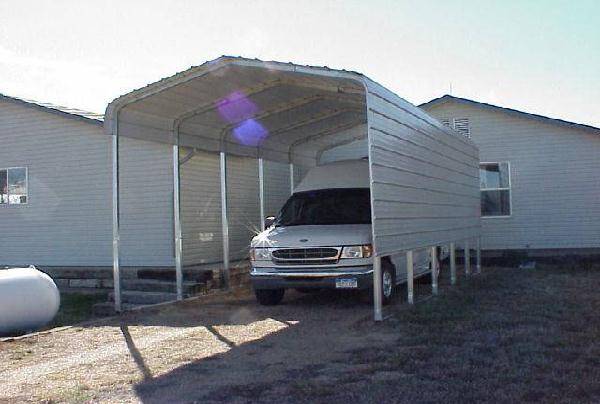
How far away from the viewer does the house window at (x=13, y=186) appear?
1781cm

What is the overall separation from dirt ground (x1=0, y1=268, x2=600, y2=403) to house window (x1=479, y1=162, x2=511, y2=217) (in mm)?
7297

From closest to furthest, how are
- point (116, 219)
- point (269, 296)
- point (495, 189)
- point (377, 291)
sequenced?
point (377, 291), point (116, 219), point (269, 296), point (495, 189)

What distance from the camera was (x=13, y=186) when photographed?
18.0m

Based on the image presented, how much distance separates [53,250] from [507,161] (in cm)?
1209

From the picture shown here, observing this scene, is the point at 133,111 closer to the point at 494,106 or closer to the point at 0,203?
the point at 0,203

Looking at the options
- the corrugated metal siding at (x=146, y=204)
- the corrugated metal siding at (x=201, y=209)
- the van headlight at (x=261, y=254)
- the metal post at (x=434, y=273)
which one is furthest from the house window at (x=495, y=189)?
the van headlight at (x=261, y=254)

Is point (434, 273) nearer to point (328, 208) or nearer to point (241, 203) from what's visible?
point (328, 208)

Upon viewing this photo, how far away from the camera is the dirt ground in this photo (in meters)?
6.06

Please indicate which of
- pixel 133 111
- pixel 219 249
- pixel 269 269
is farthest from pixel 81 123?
pixel 269 269

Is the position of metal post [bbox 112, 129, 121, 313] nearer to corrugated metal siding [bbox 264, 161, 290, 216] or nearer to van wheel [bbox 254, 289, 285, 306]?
van wheel [bbox 254, 289, 285, 306]

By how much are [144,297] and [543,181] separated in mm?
11109

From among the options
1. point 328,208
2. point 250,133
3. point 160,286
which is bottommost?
point 160,286

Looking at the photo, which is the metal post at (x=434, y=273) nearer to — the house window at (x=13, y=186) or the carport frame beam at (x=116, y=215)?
the carport frame beam at (x=116, y=215)

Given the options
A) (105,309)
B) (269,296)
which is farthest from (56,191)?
(269,296)
